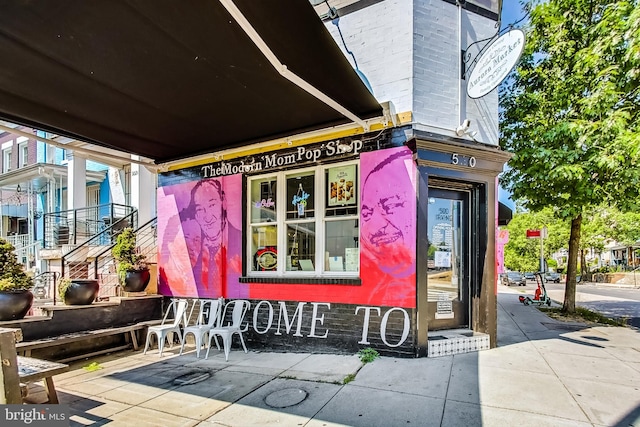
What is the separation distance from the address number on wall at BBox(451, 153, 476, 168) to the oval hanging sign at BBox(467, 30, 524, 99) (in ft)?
3.10

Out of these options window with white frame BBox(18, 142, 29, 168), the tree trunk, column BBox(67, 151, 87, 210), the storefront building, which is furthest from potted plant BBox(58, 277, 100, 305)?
window with white frame BBox(18, 142, 29, 168)

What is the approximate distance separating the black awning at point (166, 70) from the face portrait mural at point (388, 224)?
0.86 metres

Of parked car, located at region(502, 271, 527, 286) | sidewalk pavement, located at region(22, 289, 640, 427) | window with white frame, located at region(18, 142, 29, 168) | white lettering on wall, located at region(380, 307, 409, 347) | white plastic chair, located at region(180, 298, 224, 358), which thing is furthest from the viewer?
parked car, located at region(502, 271, 527, 286)

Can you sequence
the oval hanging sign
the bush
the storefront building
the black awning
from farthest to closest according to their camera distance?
the bush
the oval hanging sign
the storefront building
the black awning

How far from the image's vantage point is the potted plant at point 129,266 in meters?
7.55

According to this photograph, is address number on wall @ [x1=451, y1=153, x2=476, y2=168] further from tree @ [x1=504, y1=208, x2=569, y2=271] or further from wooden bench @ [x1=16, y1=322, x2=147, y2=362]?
tree @ [x1=504, y1=208, x2=569, y2=271]

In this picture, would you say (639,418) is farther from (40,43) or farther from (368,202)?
(40,43)

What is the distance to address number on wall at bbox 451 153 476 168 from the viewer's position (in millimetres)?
5779

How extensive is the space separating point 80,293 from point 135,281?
1117 millimetres

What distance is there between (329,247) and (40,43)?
461 centimetres

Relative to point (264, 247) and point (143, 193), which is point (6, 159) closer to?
point (143, 193)

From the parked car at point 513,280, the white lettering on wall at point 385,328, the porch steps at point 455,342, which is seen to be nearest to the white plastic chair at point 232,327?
the white lettering on wall at point 385,328

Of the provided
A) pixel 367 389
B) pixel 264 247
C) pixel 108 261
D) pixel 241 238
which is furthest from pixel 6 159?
pixel 367 389

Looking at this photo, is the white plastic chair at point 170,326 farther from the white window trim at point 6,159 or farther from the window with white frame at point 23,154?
the white window trim at point 6,159
